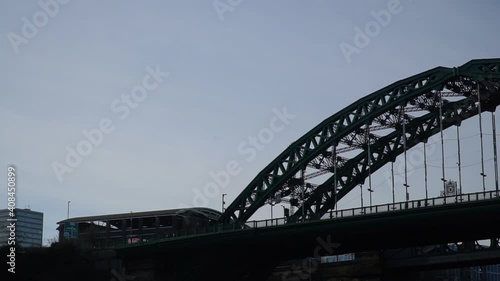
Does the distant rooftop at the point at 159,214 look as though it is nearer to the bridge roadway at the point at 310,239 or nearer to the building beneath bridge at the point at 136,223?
the building beneath bridge at the point at 136,223

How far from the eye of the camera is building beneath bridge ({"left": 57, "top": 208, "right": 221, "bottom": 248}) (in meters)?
150

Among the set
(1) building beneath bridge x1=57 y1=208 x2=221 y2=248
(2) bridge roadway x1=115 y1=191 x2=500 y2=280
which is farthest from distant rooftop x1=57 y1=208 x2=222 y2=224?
(2) bridge roadway x1=115 y1=191 x2=500 y2=280

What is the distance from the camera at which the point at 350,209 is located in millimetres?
104750

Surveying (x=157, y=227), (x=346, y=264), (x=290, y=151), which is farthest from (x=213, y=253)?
(x=346, y=264)

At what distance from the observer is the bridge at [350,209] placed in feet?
336

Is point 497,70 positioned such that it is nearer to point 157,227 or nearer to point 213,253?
point 213,253

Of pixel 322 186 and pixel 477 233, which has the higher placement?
pixel 322 186

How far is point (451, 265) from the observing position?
136000 mm

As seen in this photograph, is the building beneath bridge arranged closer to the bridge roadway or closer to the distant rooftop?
the distant rooftop

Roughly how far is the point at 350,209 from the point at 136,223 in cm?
5990

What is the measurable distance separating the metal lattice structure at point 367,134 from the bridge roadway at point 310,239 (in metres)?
3.53

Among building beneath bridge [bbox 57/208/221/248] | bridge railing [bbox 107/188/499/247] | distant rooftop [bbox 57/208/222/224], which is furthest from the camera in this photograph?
distant rooftop [bbox 57/208/222/224]

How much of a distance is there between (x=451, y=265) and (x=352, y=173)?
24.3 metres

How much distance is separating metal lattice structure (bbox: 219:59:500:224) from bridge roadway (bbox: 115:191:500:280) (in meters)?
3.53
